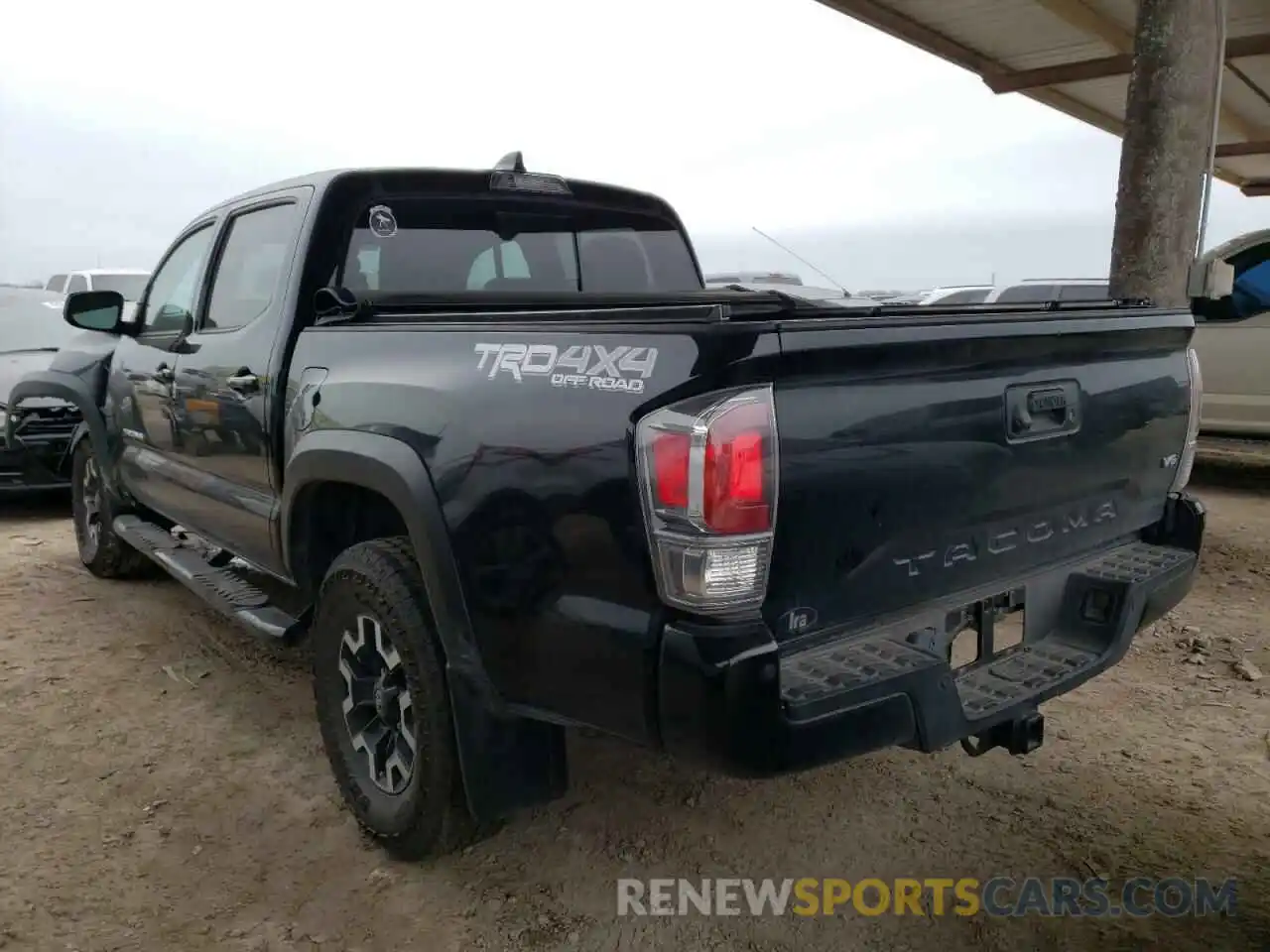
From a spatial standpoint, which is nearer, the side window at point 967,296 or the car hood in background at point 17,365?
the car hood in background at point 17,365

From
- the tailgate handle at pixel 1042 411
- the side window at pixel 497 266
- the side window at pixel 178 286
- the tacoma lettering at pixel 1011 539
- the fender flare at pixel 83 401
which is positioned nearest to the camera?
the tacoma lettering at pixel 1011 539

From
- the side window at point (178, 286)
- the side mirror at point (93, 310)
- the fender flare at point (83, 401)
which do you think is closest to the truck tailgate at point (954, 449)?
the side window at point (178, 286)

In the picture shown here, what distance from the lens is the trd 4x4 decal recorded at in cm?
200

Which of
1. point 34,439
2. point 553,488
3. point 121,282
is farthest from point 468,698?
point 121,282

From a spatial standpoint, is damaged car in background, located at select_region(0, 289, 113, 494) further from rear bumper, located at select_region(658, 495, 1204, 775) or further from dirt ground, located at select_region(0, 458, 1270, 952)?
rear bumper, located at select_region(658, 495, 1204, 775)

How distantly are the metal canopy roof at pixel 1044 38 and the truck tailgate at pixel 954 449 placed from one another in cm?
659

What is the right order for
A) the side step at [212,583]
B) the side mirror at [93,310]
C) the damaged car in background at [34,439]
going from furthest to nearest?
1. the damaged car in background at [34,439]
2. the side mirror at [93,310]
3. the side step at [212,583]

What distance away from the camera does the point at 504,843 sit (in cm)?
293

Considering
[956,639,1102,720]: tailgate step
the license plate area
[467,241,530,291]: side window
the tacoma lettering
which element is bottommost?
[956,639,1102,720]: tailgate step

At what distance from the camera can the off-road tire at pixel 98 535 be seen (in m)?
5.39

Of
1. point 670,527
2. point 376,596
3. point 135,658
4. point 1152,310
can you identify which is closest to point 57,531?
point 135,658

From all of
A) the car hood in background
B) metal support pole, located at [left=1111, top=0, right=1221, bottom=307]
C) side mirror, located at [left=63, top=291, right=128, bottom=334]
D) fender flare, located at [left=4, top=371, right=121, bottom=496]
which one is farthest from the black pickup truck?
the car hood in background

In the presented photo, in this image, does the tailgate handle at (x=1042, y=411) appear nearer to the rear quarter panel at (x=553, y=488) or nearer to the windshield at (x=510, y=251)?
the rear quarter panel at (x=553, y=488)

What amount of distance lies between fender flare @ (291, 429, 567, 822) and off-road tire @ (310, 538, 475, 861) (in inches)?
2.0
